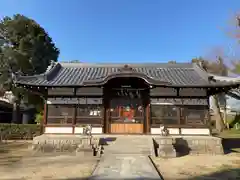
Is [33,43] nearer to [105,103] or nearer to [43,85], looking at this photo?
[43,85]

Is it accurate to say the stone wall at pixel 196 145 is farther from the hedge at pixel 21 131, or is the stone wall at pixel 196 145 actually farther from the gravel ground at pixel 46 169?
the hedge at pixel 21 131

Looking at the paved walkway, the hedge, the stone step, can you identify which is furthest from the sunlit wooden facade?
the hedge

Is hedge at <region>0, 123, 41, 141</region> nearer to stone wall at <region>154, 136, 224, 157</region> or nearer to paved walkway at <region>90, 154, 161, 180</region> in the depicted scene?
paved walkway at <region>90, 154, 161, 180</region>

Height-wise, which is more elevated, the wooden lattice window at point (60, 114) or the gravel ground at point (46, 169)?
the wooden lattice window at point (60, 114)

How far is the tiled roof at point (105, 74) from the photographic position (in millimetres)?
12791

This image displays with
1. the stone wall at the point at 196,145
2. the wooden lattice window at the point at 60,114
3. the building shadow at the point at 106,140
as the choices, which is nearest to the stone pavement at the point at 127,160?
the building shadow at the point at 106,140

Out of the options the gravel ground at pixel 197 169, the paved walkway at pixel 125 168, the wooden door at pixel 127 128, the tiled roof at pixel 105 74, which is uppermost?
the tiled roof at pixel 105 74

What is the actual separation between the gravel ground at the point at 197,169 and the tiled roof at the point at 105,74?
5.10 m

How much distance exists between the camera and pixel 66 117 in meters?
13.0

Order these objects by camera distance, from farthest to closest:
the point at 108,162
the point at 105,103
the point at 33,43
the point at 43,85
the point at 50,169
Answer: the point at 33,43 → the point at 105,103 → the point at 43,85 → the point at 108,162 → the point at 50,169

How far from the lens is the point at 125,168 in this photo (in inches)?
285

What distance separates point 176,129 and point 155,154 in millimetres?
3456

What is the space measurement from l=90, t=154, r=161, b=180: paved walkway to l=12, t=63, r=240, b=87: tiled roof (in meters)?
5.52

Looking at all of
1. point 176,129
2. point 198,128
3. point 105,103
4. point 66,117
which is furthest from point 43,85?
point 198,128
